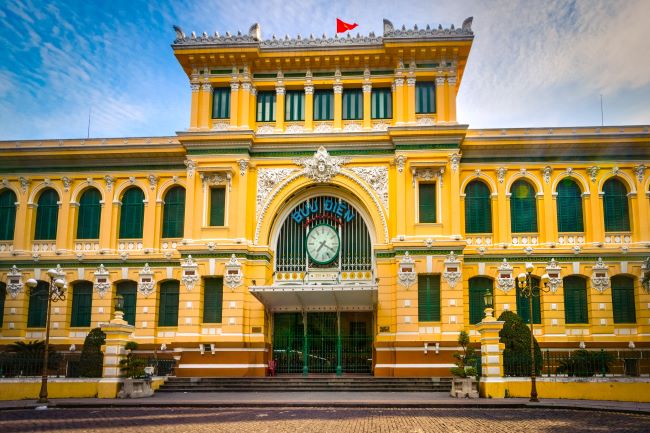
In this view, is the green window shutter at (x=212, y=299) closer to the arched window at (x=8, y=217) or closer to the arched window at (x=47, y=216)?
the arched window at (x=47, y=216)

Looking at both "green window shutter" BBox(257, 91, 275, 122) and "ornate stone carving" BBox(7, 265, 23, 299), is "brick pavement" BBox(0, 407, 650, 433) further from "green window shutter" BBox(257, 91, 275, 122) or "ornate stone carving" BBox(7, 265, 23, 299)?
"green window shutter" BBox(257, 91, 275, 122)

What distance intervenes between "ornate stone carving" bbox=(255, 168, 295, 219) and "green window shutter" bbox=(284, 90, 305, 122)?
2917mm

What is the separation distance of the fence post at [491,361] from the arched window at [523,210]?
1038 centimetres

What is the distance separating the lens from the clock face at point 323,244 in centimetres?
3556

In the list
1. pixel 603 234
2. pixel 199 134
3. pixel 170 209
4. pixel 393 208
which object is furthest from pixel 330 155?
pixel 603 234

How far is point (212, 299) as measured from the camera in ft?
113

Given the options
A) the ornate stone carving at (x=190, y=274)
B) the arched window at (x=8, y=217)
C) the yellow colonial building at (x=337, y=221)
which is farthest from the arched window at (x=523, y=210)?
the arched window at (x=8, y=217)

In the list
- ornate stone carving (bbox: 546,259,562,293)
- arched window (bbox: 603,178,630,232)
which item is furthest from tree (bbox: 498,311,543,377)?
arched window (bbox: 603,178,630,232)

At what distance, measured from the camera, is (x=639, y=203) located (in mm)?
35406

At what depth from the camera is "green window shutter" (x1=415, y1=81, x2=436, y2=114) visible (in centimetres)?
3556

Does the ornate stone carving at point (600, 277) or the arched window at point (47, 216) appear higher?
the arched window at point (47, 216)

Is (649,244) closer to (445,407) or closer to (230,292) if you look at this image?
(445,407)

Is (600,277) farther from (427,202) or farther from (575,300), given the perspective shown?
(427,202)

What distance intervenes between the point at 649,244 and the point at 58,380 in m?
28.5
